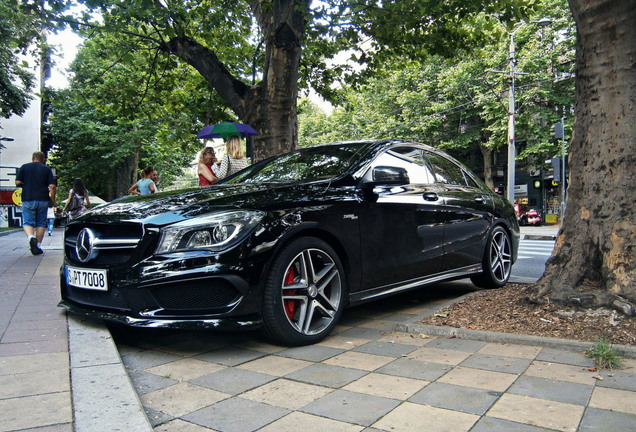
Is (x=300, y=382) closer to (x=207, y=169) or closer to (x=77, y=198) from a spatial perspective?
(x=207, y=169)

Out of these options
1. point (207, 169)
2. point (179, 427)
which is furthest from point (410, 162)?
point (207, 169)

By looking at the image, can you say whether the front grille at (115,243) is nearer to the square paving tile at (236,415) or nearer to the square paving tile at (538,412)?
the square paving tile at (236,415)

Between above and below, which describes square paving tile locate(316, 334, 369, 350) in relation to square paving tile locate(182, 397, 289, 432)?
above

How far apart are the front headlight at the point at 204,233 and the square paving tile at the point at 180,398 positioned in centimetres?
85

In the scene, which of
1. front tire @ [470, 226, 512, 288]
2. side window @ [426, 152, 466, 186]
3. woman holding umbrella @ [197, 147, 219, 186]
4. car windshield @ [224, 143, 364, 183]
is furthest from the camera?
woman holding umbrella @ [197, 147, 219, 186]

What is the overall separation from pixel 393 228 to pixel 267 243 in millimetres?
1339

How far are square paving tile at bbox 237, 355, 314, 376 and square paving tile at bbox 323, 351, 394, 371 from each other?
0.18m

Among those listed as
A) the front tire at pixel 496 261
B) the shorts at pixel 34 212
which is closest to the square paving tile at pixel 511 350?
the front tire at pixel 496 261

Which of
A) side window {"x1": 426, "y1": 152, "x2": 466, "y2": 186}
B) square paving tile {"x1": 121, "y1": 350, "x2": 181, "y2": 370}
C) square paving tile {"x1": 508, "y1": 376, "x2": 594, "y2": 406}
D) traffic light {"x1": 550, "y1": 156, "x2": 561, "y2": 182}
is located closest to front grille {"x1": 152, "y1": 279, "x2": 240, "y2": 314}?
square paving tile {"x1": 121, "y1": 350, "x2": 181, "y2": 370}

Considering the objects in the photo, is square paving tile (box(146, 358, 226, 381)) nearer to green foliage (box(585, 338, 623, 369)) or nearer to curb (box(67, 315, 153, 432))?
curb (box(67, 315, 153, 432))

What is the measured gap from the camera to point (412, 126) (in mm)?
34312

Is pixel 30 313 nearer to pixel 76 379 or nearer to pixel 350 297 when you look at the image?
pixel 76 379

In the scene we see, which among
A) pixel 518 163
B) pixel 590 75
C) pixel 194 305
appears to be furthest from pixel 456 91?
pixel 194 305

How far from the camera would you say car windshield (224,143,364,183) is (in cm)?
428
